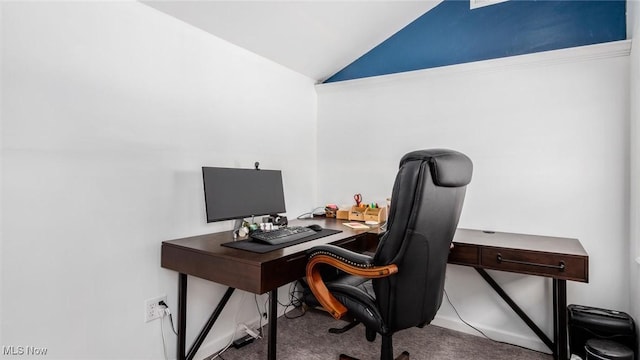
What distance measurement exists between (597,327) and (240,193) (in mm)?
2213

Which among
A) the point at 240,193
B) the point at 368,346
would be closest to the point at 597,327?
the point at 368,346

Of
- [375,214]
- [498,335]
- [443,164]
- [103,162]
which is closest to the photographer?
[443,164]

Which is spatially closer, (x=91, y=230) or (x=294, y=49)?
(x=91, y=230)

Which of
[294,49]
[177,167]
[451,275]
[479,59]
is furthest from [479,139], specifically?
[177,167]

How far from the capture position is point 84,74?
5.36 ft

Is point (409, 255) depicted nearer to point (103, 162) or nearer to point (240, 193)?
point (240, 193)

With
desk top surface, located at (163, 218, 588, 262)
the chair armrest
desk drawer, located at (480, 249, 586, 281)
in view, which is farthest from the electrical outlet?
desk drawer, located at (480, 249, 586, 281)

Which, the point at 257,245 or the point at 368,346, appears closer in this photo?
the point at 257,245

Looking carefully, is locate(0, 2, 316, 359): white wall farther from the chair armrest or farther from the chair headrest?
the chair headrest

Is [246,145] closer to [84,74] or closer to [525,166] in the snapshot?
[84,74]

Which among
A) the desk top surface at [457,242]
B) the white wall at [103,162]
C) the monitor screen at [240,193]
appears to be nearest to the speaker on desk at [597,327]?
Answer: the desk top surface at [457,242]

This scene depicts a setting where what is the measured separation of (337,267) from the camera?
62.1 inches

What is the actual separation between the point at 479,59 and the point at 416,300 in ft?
6.41

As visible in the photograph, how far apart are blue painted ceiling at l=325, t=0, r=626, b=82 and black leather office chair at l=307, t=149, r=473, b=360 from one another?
1455mm
